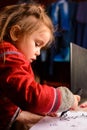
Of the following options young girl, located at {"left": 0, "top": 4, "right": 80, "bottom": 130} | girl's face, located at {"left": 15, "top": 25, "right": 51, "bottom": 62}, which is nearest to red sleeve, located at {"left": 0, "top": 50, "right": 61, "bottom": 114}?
young girl, located at {"left": 0, "top": 4, "right": 80, "bottom": 130}

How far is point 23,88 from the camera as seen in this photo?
27.7 inches

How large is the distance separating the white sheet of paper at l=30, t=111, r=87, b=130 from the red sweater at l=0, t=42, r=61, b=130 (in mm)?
38

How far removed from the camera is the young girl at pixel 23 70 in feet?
2.34

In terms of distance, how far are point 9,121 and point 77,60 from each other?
37 cm

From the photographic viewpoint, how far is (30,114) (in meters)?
0.83

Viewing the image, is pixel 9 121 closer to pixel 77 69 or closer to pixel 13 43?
pixel 13 43

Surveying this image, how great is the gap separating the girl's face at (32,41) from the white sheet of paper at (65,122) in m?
0.21

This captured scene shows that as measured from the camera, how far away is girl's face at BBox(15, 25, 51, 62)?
86cm

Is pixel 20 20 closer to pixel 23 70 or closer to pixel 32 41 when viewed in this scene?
pixel 32 41

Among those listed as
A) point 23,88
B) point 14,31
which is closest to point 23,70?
point 23,88

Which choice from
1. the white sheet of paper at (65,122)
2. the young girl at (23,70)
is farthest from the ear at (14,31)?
the white sheet of paper at (65,122)

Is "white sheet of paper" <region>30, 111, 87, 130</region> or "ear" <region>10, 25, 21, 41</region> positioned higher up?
"ear" <region>10, 25, 21, 41</region>

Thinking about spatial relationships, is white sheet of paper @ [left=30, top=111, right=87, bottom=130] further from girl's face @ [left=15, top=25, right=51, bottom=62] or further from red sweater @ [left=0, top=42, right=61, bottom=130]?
girl's face @ [left=15, top=25, right=51, bottom=62]

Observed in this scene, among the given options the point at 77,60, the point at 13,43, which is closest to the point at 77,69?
the point at 77,60
